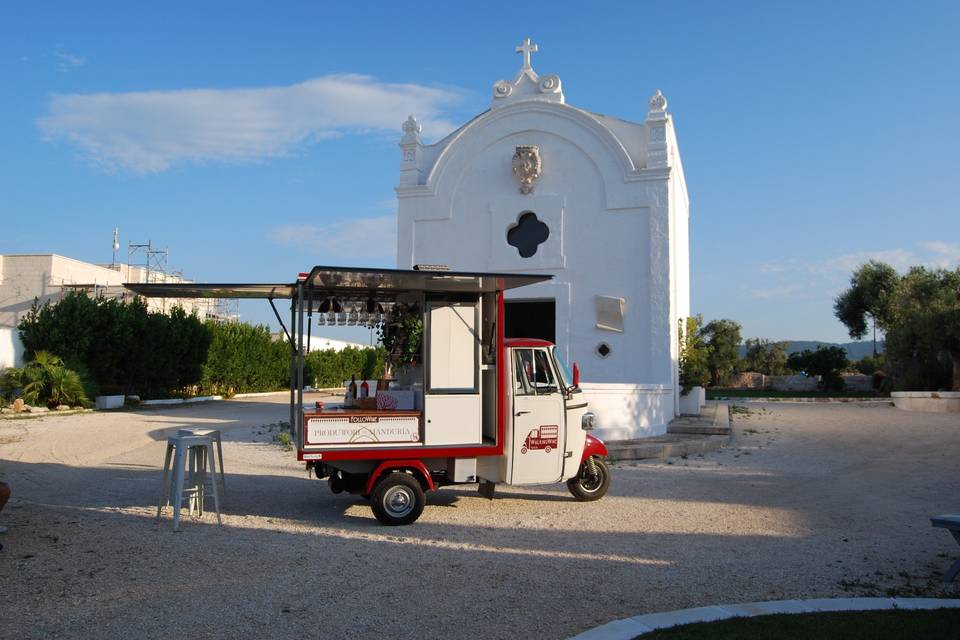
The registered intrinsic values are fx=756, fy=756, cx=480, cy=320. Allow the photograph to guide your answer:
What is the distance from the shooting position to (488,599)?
19.2 feet

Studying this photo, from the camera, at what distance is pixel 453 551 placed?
7438mm

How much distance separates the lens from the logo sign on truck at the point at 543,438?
928cm

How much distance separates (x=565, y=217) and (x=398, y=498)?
12464 millimetres

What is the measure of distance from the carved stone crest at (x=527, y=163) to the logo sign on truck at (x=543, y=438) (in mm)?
11703

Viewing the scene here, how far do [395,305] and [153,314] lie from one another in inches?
842

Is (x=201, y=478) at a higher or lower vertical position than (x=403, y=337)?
lower

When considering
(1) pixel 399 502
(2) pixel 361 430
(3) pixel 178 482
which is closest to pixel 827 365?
(1) pixel 399 502

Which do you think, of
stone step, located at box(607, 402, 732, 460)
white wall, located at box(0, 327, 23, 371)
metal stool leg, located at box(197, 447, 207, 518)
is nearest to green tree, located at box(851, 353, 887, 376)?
stone step, located at box(607, 402, 732, 460)

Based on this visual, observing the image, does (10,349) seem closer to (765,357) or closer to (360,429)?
(360,429)

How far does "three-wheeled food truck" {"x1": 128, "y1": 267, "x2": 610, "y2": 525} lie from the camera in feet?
28.2

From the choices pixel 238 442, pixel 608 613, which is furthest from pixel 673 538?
pixel 238 442

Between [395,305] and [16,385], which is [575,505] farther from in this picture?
[16,385]

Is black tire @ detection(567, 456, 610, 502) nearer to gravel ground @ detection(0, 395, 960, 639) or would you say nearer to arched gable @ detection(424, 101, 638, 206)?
gravel ground @ detection(0, 395, 960, 639)

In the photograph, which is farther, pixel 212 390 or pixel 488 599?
pixel 212 390
